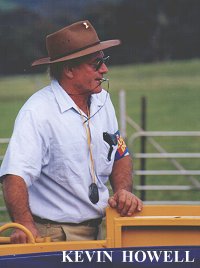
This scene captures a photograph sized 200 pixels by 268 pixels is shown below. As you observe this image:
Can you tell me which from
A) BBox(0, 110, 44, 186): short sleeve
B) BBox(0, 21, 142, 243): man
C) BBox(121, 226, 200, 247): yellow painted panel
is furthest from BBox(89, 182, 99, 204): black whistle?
BBox(121, 226, 200, 247): yellow painted panel

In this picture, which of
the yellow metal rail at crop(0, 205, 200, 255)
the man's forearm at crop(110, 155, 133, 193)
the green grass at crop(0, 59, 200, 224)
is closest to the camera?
the yellow metal rail at crop(0, 205, 200, 255)

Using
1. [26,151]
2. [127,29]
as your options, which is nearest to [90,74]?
[26,151]

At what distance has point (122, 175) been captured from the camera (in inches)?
208

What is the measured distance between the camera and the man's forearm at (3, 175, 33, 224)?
15.3 ft

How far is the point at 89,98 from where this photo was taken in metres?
5.20

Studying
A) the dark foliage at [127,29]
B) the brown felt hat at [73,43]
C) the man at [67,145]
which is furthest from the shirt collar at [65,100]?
the dark foliage at [127,29]

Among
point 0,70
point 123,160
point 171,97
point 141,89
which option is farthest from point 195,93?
point 123,160

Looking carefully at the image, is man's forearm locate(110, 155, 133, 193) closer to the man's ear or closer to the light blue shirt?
the light blue shirt

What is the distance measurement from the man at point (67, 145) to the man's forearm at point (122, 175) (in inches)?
3.6

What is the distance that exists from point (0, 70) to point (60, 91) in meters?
42.3

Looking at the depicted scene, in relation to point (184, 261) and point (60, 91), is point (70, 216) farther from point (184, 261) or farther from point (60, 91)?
point (184, 261)

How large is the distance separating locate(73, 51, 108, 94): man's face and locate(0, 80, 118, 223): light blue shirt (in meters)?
0.10

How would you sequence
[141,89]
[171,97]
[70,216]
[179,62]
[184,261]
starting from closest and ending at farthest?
[184,261]
[70,216]
[171,97]
[141,89]
[179,62]

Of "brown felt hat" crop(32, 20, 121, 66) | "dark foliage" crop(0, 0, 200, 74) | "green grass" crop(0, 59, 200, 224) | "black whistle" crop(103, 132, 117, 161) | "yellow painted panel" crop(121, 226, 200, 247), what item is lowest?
"green grass" crop(0, 59, 200, 224)
